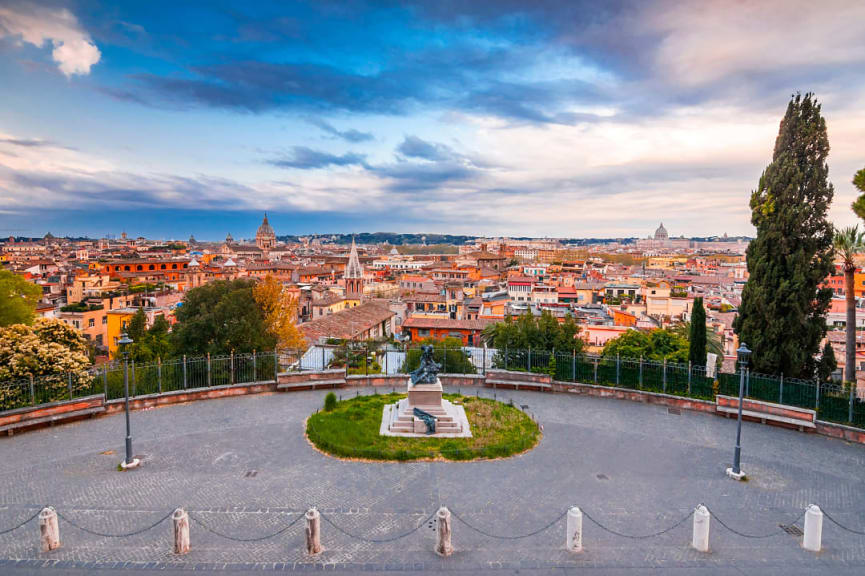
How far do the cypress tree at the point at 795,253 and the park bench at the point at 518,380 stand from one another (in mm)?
7110

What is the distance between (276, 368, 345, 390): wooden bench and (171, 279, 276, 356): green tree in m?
5.92

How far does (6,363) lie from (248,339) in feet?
32.5

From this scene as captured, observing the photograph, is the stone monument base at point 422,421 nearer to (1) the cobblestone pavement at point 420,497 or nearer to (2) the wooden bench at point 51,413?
(1) the cobblestone pavement at point 420,497

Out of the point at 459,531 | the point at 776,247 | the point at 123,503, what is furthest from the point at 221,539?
the point at 776,247

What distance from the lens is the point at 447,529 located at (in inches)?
329

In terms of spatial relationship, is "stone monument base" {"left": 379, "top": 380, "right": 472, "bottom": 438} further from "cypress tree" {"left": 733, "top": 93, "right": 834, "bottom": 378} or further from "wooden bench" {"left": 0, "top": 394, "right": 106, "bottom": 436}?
"cypress tree" {"left": 733, "top": 93, "right": 834, "bottom": 378}

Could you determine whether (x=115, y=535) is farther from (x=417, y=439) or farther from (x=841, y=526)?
(x=841, y=526)

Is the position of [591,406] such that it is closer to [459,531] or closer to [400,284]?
[459,531]

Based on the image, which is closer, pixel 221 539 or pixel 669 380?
pixel 221 539

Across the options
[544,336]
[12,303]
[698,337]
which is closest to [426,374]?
[544,336]

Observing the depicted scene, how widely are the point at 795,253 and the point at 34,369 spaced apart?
77.0 ft

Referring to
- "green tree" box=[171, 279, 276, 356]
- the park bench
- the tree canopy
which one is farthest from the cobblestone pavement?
the tree canopy

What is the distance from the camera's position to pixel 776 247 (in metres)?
17.0

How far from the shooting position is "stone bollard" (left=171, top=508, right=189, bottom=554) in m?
8.23
